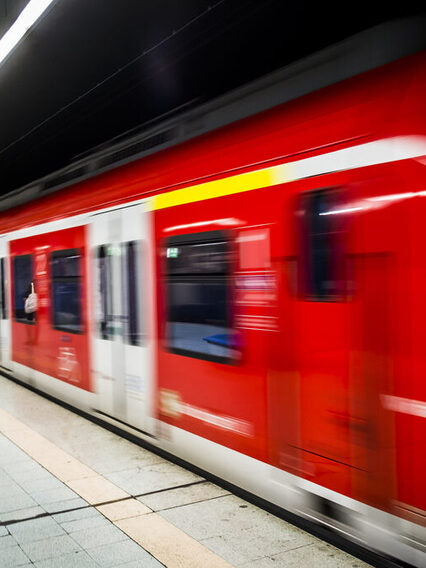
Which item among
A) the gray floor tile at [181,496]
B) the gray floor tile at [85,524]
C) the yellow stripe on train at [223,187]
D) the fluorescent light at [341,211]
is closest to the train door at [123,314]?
the yellow stripe on train at [223,187]

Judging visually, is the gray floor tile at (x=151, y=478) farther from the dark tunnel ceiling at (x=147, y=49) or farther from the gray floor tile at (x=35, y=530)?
the dark tunnel ceiling at (x=147, y=49)

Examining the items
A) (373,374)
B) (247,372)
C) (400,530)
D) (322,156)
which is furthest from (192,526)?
(322,156)

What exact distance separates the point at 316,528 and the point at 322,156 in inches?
85.7

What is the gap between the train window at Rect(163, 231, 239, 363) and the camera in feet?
13.1

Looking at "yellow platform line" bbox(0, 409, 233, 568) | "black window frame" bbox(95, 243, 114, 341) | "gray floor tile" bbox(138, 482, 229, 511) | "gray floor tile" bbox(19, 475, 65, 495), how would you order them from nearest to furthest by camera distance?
"yellow platform line" bbox(0, 409, 233, 568), "gray floor tile" bbox(138, 482, 229, 511), "gray floor tile" bbox(19, 475, 65, 495), "black window frame" bbox(95, 243, 114, 341)

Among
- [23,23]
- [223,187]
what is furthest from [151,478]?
[23,23]

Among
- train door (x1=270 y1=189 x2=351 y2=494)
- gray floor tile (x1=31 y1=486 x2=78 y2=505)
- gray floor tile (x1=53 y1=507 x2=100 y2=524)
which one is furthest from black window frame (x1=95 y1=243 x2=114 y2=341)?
train door (x1=270 y1=189 x2=351 y2=494)

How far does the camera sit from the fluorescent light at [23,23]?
13.9 ft

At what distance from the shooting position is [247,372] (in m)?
3.77

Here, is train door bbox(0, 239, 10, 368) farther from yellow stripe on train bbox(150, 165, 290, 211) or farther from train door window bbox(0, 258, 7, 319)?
yellow stripe on train bbox(150, 165, 290, 211)

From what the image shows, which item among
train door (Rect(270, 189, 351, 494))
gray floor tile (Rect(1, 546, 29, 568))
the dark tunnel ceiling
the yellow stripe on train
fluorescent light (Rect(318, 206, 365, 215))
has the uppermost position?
the dark tunnel ceiling

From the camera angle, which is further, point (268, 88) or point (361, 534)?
point (268, 88)

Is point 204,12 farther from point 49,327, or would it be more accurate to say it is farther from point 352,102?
point 49,327

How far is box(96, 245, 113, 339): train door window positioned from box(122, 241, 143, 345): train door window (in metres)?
0.37
